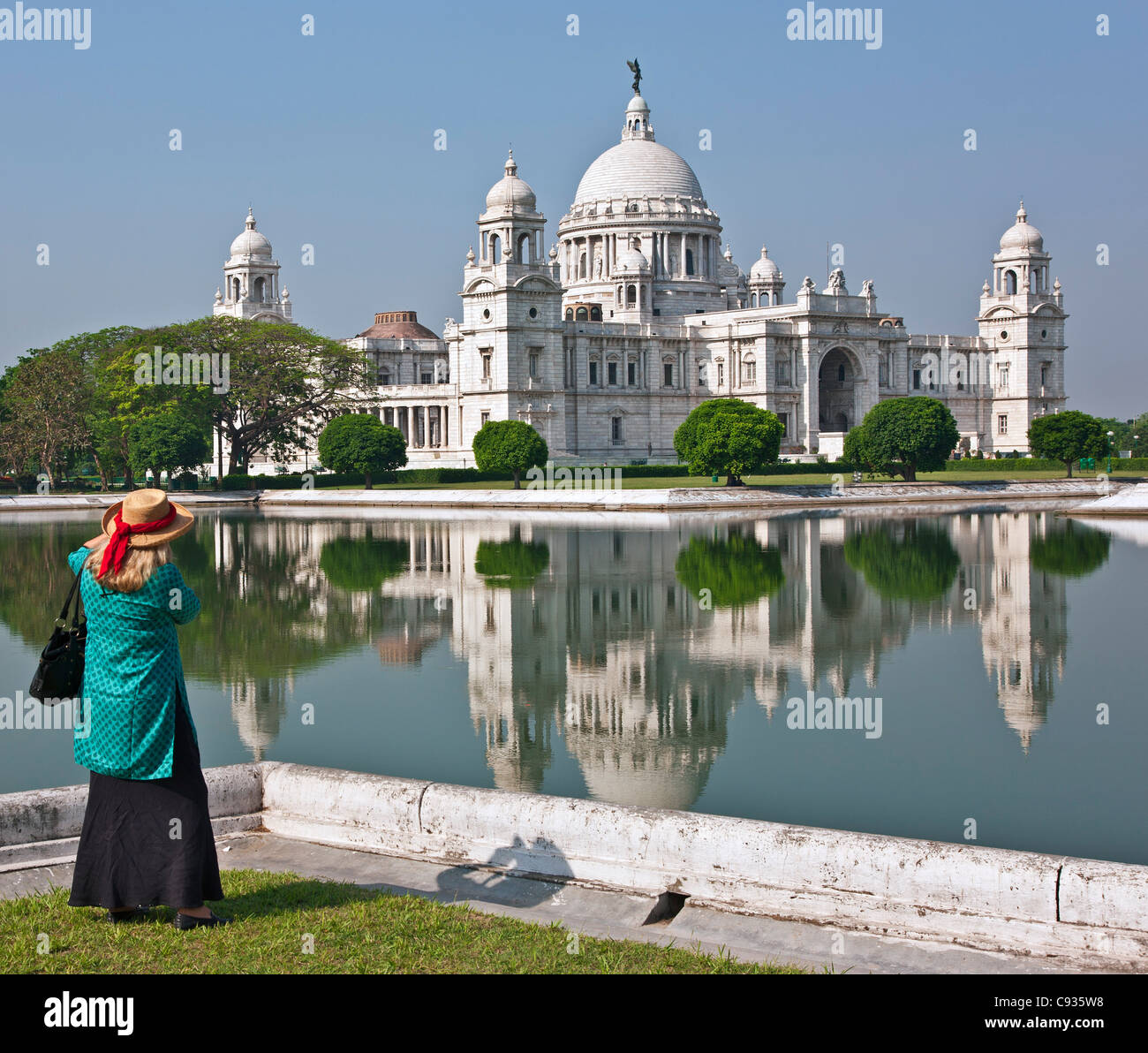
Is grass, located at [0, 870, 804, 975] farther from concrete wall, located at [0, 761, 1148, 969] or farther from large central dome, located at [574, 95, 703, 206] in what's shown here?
large central dome, located at [574, 95, 703, 206]

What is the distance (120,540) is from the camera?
743cm

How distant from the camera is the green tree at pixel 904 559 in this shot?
83.5 ft

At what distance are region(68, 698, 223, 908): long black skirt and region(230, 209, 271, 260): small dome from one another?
3589 inches

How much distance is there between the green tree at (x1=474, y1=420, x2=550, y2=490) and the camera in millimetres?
65250

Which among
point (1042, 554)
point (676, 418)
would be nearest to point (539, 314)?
point (676, 418)

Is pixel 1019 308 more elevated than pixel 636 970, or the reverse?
pixel 1019 308

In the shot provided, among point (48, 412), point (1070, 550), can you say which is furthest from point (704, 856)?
point (48, 412)

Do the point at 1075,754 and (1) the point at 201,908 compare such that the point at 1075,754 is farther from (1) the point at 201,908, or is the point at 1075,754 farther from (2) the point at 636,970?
(1) the point at 201,908

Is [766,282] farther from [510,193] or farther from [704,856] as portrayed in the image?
[704,856]

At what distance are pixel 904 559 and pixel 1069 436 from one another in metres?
43.2

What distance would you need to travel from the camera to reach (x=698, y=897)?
7996 mm

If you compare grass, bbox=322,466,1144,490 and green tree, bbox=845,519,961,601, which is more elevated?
grass, bbox=322,466,1144,490

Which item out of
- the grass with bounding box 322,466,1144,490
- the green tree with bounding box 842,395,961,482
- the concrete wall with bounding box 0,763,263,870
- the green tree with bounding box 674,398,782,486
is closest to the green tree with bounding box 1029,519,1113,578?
the green tree with bounding box 674,398,782,486

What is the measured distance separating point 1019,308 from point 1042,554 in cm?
7796
